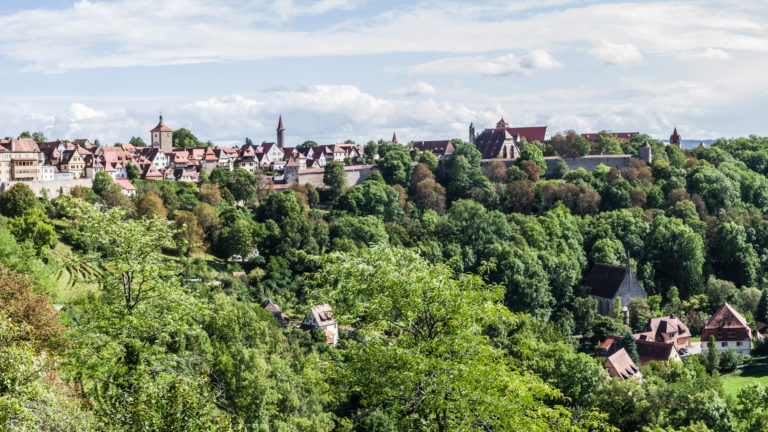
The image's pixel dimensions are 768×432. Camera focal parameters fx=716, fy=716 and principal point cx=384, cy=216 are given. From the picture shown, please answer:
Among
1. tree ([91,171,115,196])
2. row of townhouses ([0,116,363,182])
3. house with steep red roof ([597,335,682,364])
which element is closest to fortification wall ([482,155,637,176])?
row of townhouses ([0,116,363,182])

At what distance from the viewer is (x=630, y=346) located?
37188 millimetres

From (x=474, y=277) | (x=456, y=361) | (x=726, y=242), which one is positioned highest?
(x=474, y=277)

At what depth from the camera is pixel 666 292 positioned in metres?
51.2

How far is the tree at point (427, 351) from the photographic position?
9453mm

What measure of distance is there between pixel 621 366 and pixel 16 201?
113 ft

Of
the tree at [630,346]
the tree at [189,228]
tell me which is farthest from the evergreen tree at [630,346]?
the tree at [189,228]

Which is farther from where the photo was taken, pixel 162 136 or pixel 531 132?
pixel 531 132

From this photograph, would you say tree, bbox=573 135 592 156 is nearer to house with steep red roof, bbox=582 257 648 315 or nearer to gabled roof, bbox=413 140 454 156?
gabled roof, bbox=413 140 454 156

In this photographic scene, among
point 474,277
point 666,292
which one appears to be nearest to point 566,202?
point 666,292

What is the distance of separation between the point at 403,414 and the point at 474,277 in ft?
7.31

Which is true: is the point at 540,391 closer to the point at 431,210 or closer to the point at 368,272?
the point at 368,272

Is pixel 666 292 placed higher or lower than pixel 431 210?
lower

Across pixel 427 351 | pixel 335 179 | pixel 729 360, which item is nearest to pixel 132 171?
pixel 335 179

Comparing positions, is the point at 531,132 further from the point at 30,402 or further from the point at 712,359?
the point at 30,402
